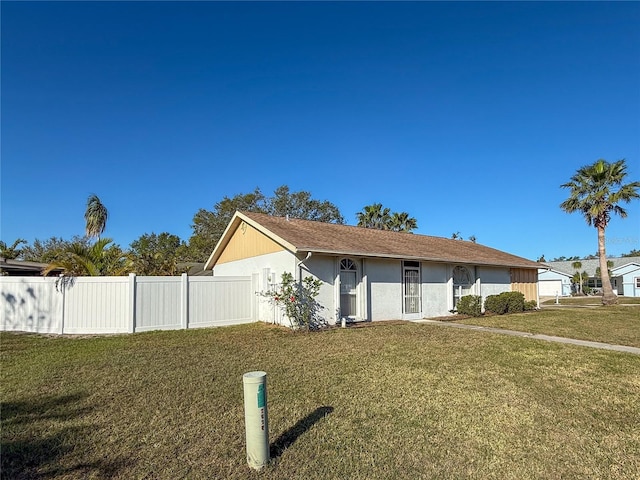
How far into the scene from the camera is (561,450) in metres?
4.01

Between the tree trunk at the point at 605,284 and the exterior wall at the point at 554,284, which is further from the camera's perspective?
the exterior wall at the point at 554,284

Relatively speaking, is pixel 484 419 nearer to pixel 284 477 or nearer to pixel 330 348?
pixel 284 477

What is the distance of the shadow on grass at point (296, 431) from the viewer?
400 centimetres

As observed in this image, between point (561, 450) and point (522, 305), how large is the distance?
1687cm

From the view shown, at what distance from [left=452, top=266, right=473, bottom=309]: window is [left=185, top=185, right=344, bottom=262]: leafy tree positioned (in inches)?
927

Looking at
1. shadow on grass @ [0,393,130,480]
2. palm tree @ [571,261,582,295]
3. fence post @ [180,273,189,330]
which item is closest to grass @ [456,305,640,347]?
fence post @ [180,273,189,330]

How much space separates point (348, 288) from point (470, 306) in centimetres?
637

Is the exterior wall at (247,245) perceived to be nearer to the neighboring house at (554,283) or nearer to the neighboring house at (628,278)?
the neighboring house at (554,283)

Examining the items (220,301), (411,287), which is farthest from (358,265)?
(220,301)

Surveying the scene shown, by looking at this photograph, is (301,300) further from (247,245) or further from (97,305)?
(97,305)

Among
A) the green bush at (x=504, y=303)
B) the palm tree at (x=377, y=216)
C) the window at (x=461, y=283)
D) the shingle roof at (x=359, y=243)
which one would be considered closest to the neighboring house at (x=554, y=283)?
the palm tree at (x=377, y=216)

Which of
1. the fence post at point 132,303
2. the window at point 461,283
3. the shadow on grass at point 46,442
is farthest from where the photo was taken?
the window at point 461,283

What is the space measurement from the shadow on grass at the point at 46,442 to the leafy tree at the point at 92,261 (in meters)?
8.41

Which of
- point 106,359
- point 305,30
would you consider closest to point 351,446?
point 106,359
